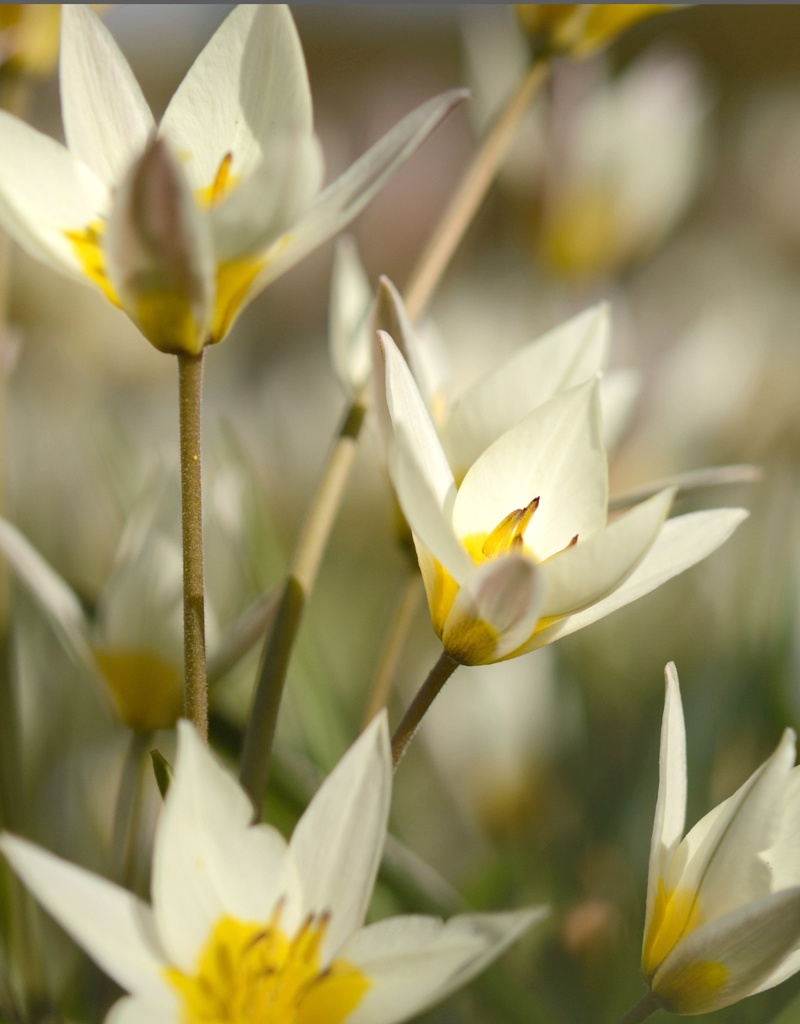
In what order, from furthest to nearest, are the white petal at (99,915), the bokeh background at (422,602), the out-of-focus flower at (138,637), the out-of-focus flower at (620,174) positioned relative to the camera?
1. the out-of-focus flower at (620,174)
2. the bokeh background at (422,602)
3. the out-of-focus flower at (138,637)
4. the white petal at (99,915)

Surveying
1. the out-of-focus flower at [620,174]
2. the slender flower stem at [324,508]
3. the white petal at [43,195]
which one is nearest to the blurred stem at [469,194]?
the slender flower stem at [324,508]

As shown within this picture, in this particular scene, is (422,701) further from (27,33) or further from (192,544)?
(27,33)

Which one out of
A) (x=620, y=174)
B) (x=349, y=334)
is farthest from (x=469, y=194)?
(x=620, y=174)

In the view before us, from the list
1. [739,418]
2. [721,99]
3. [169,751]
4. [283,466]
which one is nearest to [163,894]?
[169,751]

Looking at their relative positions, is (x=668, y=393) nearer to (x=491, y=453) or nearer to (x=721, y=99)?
(x=491, y=453)

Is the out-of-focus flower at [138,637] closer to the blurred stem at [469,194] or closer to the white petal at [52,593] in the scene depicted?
the white petal at [52,593]
